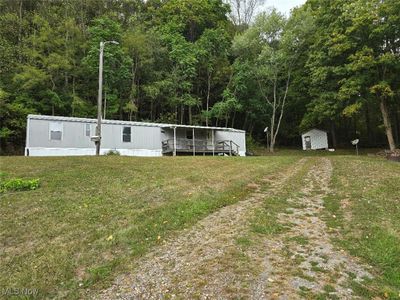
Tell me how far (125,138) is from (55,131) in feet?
15.3

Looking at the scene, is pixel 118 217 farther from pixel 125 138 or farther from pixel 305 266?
pixel 125 138

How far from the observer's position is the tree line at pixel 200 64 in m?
24.5

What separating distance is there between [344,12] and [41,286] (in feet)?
90.8

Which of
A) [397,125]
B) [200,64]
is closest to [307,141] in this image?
[397,125]

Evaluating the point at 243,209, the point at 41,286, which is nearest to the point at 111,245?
the point at 41,286

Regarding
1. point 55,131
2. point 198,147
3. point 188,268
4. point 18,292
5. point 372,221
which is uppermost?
point 55,131

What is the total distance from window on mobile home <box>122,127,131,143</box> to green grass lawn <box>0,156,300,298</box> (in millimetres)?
9272

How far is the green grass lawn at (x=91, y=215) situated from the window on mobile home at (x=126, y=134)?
927 cm

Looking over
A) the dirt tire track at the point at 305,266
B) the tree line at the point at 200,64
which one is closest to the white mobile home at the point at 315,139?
the tree line at the point at 200,64

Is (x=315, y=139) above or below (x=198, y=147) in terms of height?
above

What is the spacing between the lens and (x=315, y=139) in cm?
3494

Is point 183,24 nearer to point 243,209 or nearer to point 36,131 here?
point 36,131

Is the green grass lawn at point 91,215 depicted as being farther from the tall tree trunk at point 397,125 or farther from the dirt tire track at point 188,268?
the tall tree trunk at point 397,125

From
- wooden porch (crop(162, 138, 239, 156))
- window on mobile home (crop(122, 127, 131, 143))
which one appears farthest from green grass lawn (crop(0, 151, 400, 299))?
wooden porch (crop(162, 138, 239, 156))
